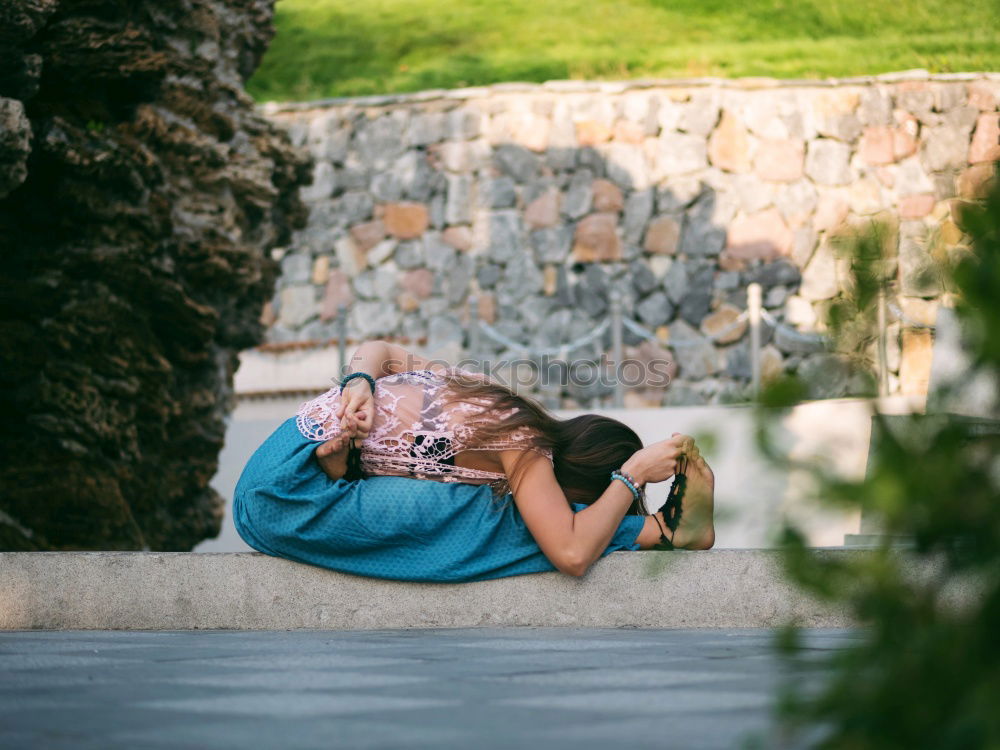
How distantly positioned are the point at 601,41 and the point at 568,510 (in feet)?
44.9

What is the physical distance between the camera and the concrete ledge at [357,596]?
3617mm

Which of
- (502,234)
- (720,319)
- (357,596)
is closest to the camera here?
(357,596)

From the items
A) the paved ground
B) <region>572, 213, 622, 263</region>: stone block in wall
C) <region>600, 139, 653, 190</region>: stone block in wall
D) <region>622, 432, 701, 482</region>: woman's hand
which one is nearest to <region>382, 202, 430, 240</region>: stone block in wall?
<region>572, 213, 622, 263</region>: stone block in wall

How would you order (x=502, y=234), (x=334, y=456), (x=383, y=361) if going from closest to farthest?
(x=334, y=456), (x=383, y=361), (x=502, y=234)

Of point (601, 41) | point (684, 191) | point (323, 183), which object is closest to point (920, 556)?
point (684, 191)

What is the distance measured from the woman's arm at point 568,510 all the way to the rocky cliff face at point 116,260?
232 centimetres

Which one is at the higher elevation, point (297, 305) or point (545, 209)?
point (545, 209)

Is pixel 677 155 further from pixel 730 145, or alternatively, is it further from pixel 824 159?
pixel 824 159

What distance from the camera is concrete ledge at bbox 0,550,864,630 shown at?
3.62 m

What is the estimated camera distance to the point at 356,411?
11.6ft

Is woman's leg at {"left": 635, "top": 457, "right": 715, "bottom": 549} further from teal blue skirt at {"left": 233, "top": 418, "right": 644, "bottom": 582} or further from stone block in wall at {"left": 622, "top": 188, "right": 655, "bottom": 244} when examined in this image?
stone block in wall at {"left": 622, "top": 188, "right": 655, "bottom": 244}

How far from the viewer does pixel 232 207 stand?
22.4 ft

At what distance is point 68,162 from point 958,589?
3879mm

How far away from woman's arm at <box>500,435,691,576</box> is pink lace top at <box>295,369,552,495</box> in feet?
0.48
